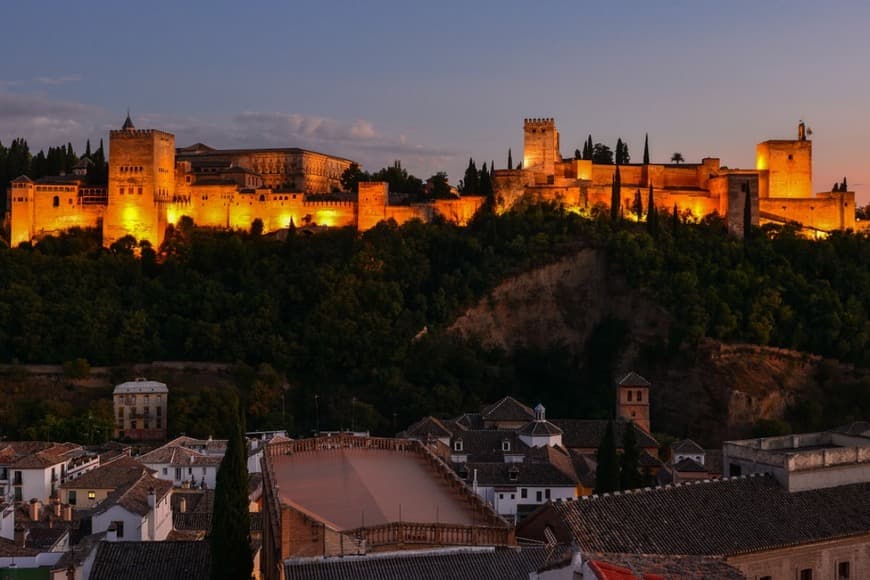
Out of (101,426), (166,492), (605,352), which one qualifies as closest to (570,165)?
(605,352)

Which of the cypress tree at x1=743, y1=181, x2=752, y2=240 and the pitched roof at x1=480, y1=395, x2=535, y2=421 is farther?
the cypress tree at x1=743, y1=181, x2=752, y2=240

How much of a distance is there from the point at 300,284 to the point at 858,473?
165 ft

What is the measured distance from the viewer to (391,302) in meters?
72.1

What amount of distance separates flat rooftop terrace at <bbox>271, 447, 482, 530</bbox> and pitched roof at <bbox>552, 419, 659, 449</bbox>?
2824 centimetres

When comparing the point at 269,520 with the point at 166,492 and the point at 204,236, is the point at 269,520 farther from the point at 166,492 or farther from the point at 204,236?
the point at 204,236

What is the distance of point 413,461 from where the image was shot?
27.0 m

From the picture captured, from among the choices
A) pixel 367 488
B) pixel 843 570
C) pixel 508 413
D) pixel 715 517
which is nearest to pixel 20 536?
pixel 367 488

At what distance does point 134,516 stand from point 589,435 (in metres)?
29.0

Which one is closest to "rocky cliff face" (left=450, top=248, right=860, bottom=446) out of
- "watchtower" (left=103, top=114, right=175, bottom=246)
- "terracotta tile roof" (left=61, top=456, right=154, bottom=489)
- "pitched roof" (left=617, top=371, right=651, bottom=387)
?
"pitched roof" (left=617, top=371, right=651, bottom=387)

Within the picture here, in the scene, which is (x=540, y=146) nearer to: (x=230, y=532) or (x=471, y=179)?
(x=471, y=179)

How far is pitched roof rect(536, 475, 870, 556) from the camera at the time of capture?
23.3 m

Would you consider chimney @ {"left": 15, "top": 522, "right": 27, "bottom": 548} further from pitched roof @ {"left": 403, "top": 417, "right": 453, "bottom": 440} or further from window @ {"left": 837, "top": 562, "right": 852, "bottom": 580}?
pitched roof @ {"left": 403, "top": 417, "right": 453, "bottom": 440}

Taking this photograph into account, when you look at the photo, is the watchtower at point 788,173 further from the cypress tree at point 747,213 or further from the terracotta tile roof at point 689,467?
the terracotta tile roof at point 689,467

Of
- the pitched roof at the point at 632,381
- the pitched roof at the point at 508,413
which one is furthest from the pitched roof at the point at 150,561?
the pitched roof at the point at 632,381
